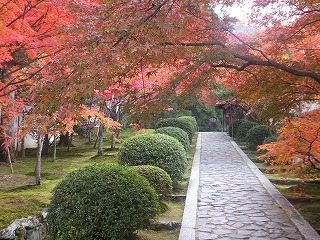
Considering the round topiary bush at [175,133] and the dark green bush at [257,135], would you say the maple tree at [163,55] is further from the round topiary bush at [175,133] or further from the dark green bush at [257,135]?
the dark green bush at [257,135]

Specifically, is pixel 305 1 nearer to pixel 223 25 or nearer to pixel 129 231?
pixel 223 25

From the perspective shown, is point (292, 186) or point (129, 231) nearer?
point (129, 231)

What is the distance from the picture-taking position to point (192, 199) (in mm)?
9203

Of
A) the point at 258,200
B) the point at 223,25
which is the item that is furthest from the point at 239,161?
the point at 223,25

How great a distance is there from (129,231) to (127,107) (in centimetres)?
211

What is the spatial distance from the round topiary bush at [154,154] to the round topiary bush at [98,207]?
4.13m

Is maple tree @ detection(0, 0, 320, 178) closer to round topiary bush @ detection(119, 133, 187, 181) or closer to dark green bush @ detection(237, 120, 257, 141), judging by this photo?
round topiary bush @ detection(119, 133, 187, 181)

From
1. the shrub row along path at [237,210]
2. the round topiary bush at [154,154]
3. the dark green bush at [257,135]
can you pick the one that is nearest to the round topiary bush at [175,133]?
the shrub row along path at [237,210]

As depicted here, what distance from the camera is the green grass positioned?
732 centimetres

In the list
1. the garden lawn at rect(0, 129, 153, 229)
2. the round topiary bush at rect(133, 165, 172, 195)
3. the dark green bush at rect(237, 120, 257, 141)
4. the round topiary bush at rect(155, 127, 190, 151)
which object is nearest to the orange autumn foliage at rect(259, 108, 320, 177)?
the round topiary bush at rect(133, 165, 172, 195)

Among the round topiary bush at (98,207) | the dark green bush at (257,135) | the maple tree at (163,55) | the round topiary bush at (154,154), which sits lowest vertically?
the round topiary bush at (98,207)

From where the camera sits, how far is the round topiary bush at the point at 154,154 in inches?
405

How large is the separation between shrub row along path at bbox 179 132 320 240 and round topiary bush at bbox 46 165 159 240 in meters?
1.21

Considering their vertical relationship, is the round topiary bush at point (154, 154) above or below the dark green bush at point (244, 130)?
below
